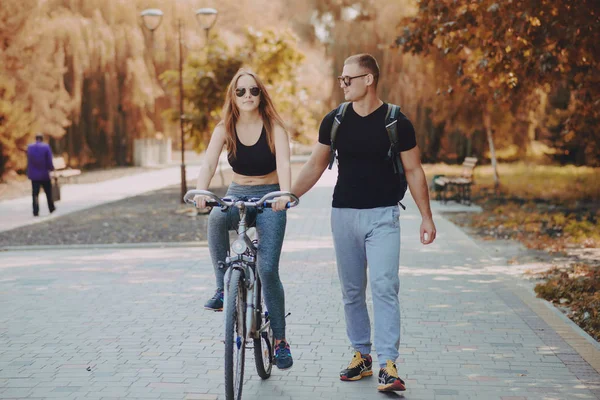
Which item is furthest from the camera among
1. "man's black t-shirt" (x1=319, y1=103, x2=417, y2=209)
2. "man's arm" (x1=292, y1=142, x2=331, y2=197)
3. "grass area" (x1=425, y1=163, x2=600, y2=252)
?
"grass area" (x1=425, y1=163, x2=600, y2=252)

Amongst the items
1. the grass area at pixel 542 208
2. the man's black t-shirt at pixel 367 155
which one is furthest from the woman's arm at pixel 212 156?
the grass area at pixel 542 208

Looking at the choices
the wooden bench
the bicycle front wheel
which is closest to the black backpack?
the bicycle front wheel

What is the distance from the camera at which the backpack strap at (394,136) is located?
16.4 feet

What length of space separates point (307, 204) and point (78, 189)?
9.20 metres

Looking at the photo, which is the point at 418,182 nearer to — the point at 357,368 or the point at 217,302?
the point at 357,368

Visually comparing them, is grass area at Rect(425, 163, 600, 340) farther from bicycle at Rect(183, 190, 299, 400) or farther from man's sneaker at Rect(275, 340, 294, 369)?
bicycle at Rect(183, 190, 299, 400)

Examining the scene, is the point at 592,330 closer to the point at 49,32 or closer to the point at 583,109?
the point at 583,109

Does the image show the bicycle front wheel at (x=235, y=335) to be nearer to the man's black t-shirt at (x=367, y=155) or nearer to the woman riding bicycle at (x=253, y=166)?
the woman riding bicycle at (x=253, y=166)

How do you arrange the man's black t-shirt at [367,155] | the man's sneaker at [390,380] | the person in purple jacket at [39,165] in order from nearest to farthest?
the man's sneaker at [390,380]
the man's black t-shirt at [367,155]
the person in purple jacket at [39,165]

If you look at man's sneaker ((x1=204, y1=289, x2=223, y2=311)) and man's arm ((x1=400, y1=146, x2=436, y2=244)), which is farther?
man's sneaker ((x1=204, y1=289, x2=223, y2=311))

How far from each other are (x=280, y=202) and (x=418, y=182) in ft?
2.96

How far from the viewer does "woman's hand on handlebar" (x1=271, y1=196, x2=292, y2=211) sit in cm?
481

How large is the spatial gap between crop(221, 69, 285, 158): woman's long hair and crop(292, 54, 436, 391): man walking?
1.00 ft

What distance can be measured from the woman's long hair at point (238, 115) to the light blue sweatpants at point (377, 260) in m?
0.64
